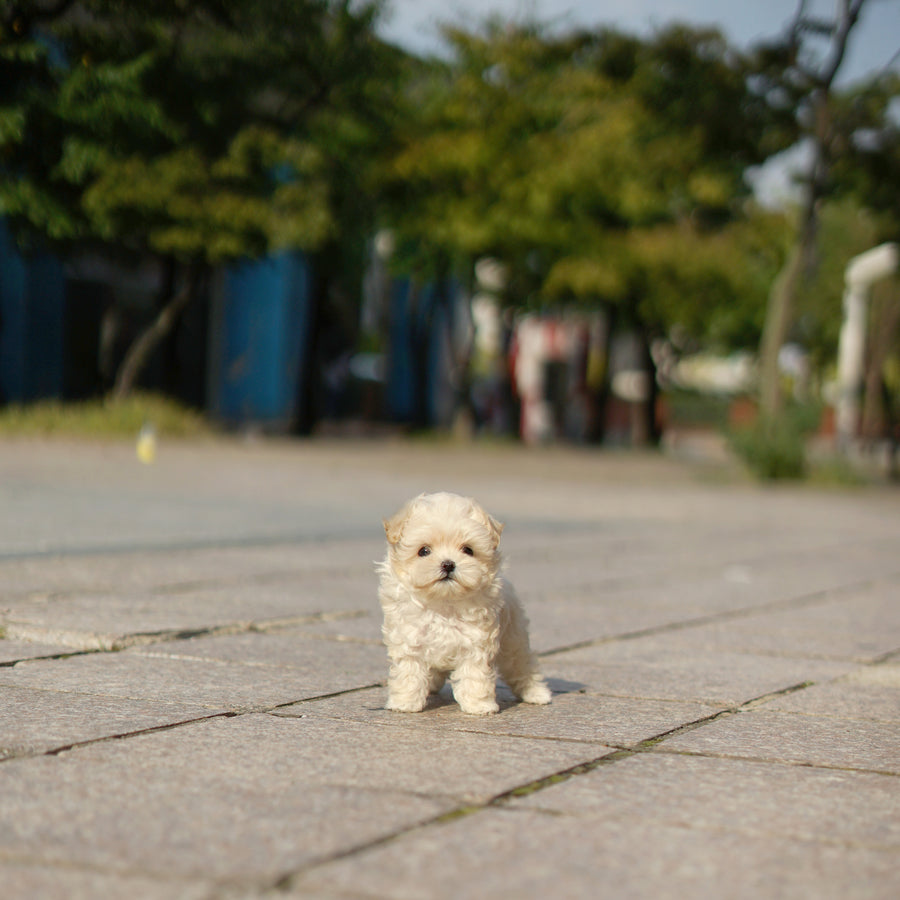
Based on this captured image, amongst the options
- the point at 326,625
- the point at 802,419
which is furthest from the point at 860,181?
the point at 326,625

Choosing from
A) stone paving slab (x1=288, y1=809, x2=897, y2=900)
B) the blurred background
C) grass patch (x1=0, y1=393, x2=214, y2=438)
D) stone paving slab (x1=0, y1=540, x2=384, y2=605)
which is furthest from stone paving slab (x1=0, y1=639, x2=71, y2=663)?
grass patch (x1=0, y1=393, x2=214, y2=438)

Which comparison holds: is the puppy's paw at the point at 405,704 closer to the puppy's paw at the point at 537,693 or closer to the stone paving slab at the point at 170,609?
the puppy's paw at the point at 537,693

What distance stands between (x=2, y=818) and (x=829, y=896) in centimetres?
167

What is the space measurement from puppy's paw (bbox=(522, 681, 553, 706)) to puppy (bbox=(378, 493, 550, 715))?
219 mm

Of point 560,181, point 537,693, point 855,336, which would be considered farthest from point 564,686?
point 855,336

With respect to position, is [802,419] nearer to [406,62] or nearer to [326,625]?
[406,62]

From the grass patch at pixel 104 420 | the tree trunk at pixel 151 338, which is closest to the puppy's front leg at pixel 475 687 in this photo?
the grass patch at pixel 104 420

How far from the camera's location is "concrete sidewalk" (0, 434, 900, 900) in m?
2.95

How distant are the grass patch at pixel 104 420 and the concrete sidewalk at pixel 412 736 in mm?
13426

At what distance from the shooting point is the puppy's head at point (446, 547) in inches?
174

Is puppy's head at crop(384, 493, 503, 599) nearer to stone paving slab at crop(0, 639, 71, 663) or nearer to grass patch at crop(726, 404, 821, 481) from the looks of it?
stone paving slab at crop(0, 639, 71, 663)

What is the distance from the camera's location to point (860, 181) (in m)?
24.0

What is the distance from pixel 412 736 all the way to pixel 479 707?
0.41m

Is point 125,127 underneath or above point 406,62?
underneath
